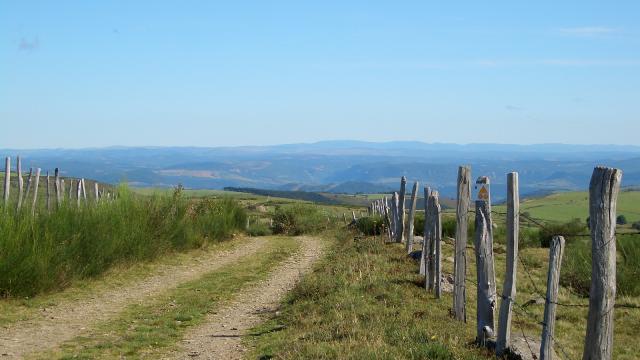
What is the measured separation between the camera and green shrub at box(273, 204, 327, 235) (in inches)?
1316

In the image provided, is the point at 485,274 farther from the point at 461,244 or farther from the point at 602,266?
the point at 602,266

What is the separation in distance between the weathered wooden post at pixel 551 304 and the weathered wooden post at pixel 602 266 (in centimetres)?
105

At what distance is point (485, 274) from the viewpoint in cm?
906

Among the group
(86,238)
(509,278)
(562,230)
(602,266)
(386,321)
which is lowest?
(562,230)

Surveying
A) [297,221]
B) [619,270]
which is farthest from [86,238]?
[297,221]

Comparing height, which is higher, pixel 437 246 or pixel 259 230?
pixel 437 246

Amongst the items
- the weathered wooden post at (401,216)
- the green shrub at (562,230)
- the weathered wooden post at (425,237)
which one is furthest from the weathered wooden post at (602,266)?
the green shrub at (562,230)

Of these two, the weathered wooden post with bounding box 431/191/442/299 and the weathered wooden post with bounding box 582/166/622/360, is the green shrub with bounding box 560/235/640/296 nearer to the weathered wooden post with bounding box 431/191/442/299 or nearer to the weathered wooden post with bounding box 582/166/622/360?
the weathered wooden post with bounding box 431/191/442/299

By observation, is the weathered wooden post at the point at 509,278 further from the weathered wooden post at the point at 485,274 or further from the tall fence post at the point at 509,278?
the weathered wooden post at the point at 485,274

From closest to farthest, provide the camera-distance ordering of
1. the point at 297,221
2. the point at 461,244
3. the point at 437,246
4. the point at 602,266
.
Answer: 1. the point at 602,266
2. the point at 461,244
3. the point at 437,246
4. the point at 297,221

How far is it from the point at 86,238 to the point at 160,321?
4863 mm

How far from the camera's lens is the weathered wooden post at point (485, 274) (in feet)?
29.2

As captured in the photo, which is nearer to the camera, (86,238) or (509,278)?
(509,278)

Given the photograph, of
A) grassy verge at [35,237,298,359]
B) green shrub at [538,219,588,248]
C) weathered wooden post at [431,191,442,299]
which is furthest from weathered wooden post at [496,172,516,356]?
green shrub at [538,219,588,248]
